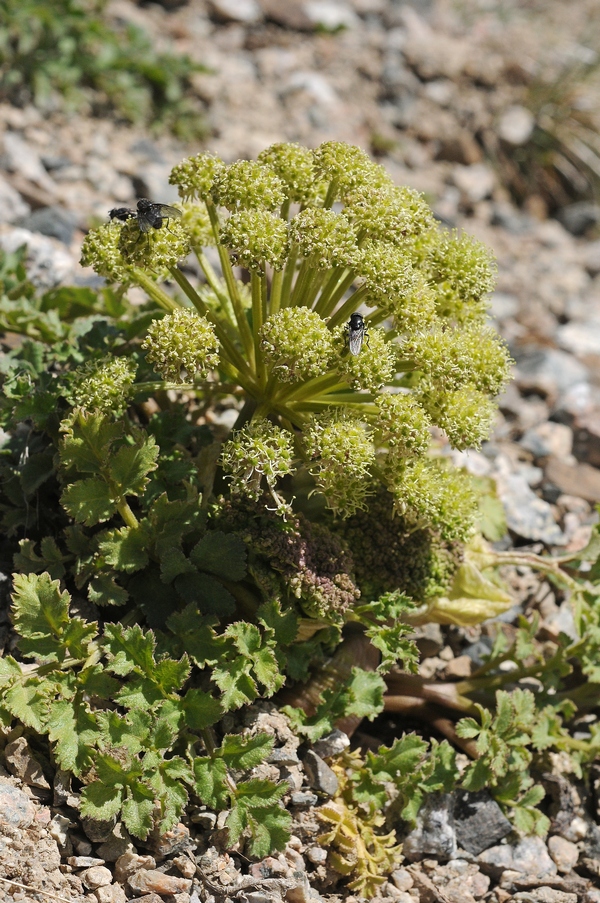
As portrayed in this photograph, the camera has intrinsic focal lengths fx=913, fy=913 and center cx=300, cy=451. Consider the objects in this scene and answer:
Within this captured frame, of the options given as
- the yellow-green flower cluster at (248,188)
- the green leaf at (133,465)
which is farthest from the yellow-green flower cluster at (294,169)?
the green leaf at (133,465)

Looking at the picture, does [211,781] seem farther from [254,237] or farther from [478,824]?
[254,237]

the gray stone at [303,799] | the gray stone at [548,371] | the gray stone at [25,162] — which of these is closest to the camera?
the gray stone at [303,799]

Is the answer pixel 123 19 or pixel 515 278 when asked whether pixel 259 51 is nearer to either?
pixel 123 19

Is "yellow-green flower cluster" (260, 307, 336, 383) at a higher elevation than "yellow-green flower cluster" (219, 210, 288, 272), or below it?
below

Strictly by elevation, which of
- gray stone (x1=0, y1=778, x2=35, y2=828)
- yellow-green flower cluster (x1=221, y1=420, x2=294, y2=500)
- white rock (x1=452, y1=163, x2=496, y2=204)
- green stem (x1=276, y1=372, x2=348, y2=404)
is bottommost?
gray stone (x1=0, y1=778, x2=35, y2=828)

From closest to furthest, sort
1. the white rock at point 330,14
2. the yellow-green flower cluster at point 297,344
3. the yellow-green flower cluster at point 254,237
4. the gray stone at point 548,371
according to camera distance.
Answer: the yellow-green flower cluster at point 297,344 < the yellow-green flower cluster at point 254,237 < the gray stone at point 548,371 < the white rock at point 330,14

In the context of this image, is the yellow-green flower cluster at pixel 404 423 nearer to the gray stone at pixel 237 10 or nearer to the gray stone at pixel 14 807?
the gray stone at pixel 14 807

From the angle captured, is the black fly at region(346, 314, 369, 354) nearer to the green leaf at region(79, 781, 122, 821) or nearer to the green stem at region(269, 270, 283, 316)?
the green stem at region(269, 270, 283, 316)

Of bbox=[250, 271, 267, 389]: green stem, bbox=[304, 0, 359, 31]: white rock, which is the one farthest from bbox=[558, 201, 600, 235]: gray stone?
bbox=[250, 271, 267, 389]: green stem

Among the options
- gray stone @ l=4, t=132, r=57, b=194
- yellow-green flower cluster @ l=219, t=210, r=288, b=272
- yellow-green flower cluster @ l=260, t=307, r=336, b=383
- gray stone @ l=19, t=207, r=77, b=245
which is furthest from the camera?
gray stone @ l=4, t=132, r=57, b=194
